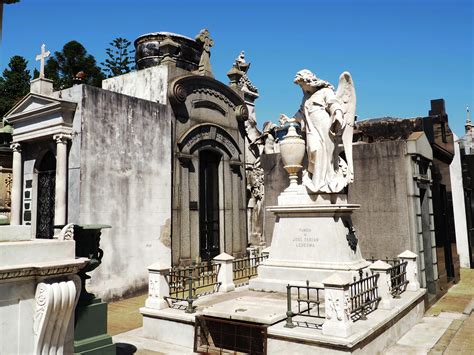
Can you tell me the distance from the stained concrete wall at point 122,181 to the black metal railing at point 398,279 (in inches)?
269

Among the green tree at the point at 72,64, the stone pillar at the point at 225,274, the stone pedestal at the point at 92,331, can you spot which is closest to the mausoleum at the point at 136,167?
the stone pillar at the point at 225,274

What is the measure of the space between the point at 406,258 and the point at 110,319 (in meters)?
6.78

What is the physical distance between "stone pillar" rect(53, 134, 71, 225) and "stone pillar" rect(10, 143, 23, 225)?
2.08 m

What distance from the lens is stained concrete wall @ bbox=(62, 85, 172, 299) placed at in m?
10.8

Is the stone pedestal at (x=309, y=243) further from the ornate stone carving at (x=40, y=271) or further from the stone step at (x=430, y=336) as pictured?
the ornate stone carving at (x=40, y=271)

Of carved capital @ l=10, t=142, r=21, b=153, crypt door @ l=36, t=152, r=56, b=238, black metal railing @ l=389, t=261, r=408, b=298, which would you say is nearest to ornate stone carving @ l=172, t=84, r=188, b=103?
crypt door @ l=36, t=152, r=56, b=238

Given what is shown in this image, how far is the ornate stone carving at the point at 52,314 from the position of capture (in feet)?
12.3

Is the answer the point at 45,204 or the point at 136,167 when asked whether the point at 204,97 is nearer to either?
the point at 136,167

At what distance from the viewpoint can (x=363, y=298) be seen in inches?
292

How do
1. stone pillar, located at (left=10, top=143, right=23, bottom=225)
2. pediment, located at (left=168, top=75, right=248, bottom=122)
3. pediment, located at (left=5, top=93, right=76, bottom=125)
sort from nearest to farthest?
pediment, located at (left=5, top=93, right=76, bottom=125) < stone pillar, located at (left=10, top=143, right=23, bottom=225) < pediment, located at (left=168, top=75, right=248, bottom=122)

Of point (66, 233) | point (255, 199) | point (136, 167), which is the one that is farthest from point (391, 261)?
point (66, 233)

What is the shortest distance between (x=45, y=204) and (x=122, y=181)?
2340 millimetres

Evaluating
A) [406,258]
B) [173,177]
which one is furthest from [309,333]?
[173,177]

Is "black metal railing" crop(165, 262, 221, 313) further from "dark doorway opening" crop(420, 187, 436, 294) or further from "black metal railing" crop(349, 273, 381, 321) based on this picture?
"dark doorway opening" crop(420, 187, 436, 294)
